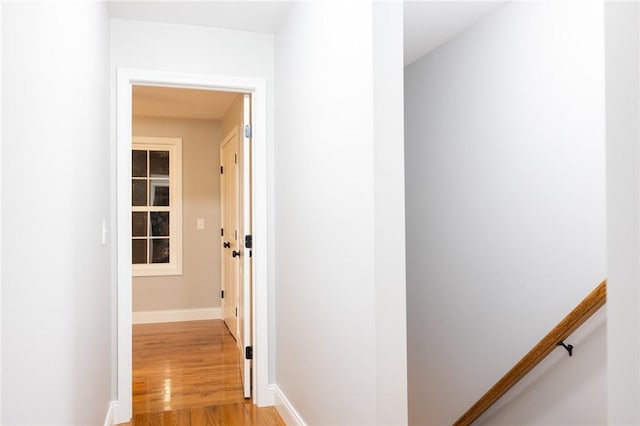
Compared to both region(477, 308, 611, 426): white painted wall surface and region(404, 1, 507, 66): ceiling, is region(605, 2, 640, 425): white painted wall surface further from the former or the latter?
region(404, 1, 507, 66): ceiling

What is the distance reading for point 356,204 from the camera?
198 centimetres

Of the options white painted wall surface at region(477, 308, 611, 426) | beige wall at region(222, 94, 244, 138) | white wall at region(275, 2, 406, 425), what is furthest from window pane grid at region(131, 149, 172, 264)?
white painted wall surface at region(477, 308, 611, 426)

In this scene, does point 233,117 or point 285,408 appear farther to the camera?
point 233,117

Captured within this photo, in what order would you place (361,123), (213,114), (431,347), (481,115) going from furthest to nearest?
(213,114) < (431,347) < (481,115) < (361,123)

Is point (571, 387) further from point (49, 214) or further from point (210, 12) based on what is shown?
point (210, 12)

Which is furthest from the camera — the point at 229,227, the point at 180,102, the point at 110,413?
the point at 229,227

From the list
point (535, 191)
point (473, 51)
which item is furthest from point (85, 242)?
point (473, 51)

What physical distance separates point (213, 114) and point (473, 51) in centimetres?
353

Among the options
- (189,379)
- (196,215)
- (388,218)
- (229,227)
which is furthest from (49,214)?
(196,215)

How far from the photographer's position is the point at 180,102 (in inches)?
210

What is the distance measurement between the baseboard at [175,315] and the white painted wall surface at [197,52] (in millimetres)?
3096

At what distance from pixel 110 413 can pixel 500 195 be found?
2.56m

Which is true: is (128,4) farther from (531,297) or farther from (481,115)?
(531,297)

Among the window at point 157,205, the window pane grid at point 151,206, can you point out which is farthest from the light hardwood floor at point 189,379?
the window pane grid at point 151,206
